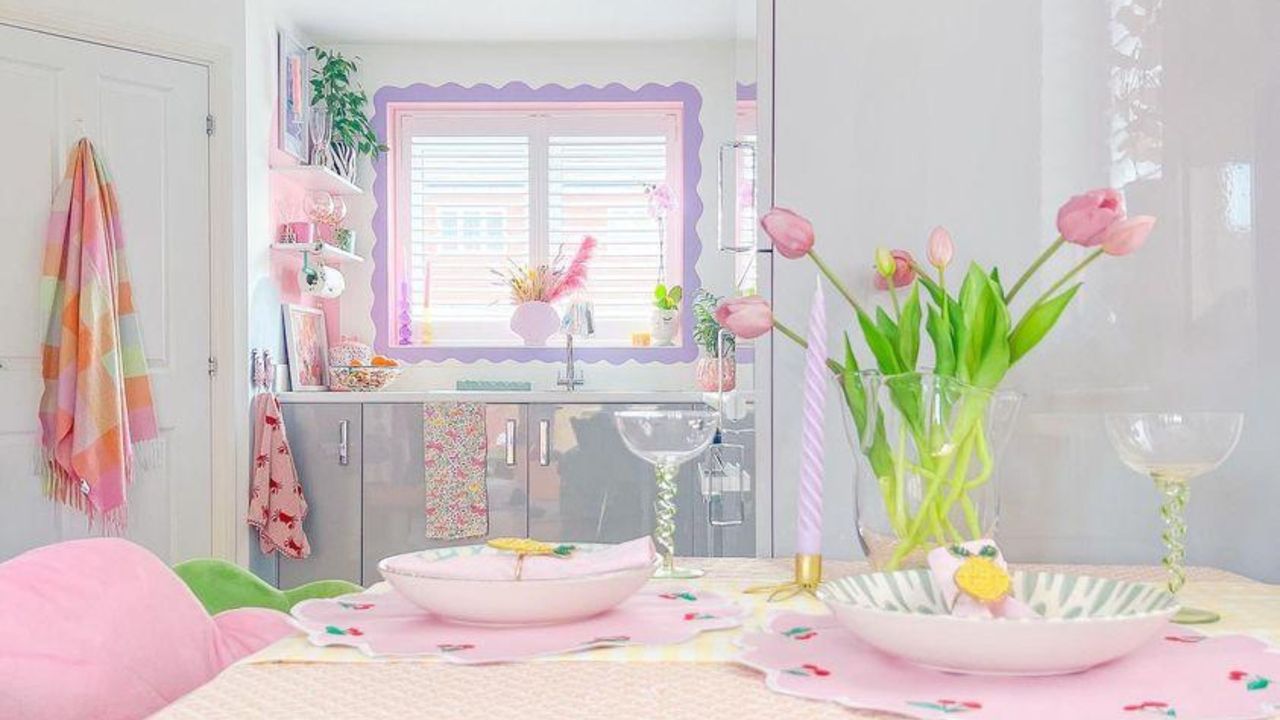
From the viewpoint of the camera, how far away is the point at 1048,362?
1468 mm

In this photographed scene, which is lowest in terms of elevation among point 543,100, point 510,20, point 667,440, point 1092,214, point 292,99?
point 667,440

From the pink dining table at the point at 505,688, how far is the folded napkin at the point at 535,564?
11 centimetres

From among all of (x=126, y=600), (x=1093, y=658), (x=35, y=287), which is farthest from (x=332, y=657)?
(x=35, y=287)

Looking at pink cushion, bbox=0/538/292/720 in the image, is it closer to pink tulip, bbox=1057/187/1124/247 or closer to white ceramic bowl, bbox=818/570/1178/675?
white ceramic bowl, bbox=818/570/1178/675

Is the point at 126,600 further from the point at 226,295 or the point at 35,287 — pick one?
the point at 226,295

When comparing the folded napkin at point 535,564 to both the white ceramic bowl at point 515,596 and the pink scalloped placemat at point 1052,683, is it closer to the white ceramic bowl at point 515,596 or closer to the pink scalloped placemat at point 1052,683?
the white ceramic bowl at point 515,596

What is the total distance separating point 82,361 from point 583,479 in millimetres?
1541

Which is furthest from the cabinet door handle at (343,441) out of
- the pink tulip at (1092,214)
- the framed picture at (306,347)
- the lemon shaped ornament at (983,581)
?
the lemon shaped ornament at (983,581)

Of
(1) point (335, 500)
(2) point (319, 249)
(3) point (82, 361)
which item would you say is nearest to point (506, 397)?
(1) point (335, 500)

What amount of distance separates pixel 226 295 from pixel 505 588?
3117 millimetres

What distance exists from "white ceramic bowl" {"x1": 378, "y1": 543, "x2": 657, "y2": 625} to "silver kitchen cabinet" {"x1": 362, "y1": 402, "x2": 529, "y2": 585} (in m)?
3.05

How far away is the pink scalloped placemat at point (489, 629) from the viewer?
90 cm

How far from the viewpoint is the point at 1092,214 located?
108 cm

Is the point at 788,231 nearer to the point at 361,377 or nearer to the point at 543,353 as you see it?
the point at 361,377
